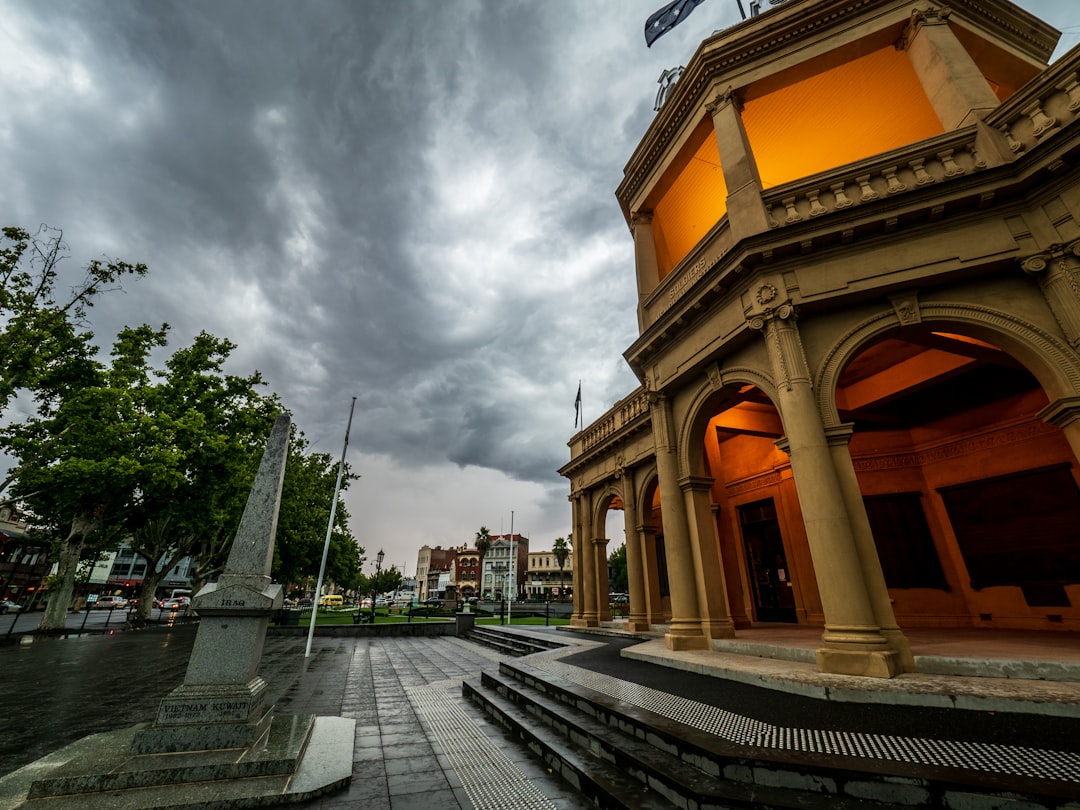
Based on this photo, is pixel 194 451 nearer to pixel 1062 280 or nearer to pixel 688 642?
pixel 688 642

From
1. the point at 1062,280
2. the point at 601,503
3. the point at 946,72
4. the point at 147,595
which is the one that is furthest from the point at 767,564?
the point at 147,595

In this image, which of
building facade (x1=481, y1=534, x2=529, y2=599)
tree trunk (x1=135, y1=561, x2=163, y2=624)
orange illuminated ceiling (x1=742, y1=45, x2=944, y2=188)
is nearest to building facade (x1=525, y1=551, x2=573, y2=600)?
building facade (x1=481, y1=534, x2=529, y2=599)

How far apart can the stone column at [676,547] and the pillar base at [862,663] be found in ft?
10.6

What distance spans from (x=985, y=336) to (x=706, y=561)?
20.3 ft

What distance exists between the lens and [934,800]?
2805 millimetres

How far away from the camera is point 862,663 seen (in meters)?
5.68

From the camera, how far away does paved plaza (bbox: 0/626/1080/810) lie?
3.51 m

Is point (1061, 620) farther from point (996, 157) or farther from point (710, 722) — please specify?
point (710, 722)

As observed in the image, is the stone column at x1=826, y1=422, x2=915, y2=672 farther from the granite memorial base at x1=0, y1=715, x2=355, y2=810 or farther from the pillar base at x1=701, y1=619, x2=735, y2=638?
the granite memorial base at x1=0, y1=715, x2=355, y2=810

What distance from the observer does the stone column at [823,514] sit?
581 cm

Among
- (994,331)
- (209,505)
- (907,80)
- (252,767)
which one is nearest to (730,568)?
(994,331)

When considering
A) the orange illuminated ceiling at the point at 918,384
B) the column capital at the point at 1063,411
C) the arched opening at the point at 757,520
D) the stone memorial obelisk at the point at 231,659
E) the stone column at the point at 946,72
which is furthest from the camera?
the arched opening at the point at 757,520

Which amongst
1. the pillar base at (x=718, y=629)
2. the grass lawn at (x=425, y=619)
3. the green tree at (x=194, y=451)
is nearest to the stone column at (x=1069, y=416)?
the pillar base at (x=718, y=629)

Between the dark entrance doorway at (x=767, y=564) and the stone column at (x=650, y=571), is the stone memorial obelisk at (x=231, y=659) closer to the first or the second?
the stone column at (x=650, y=571)
